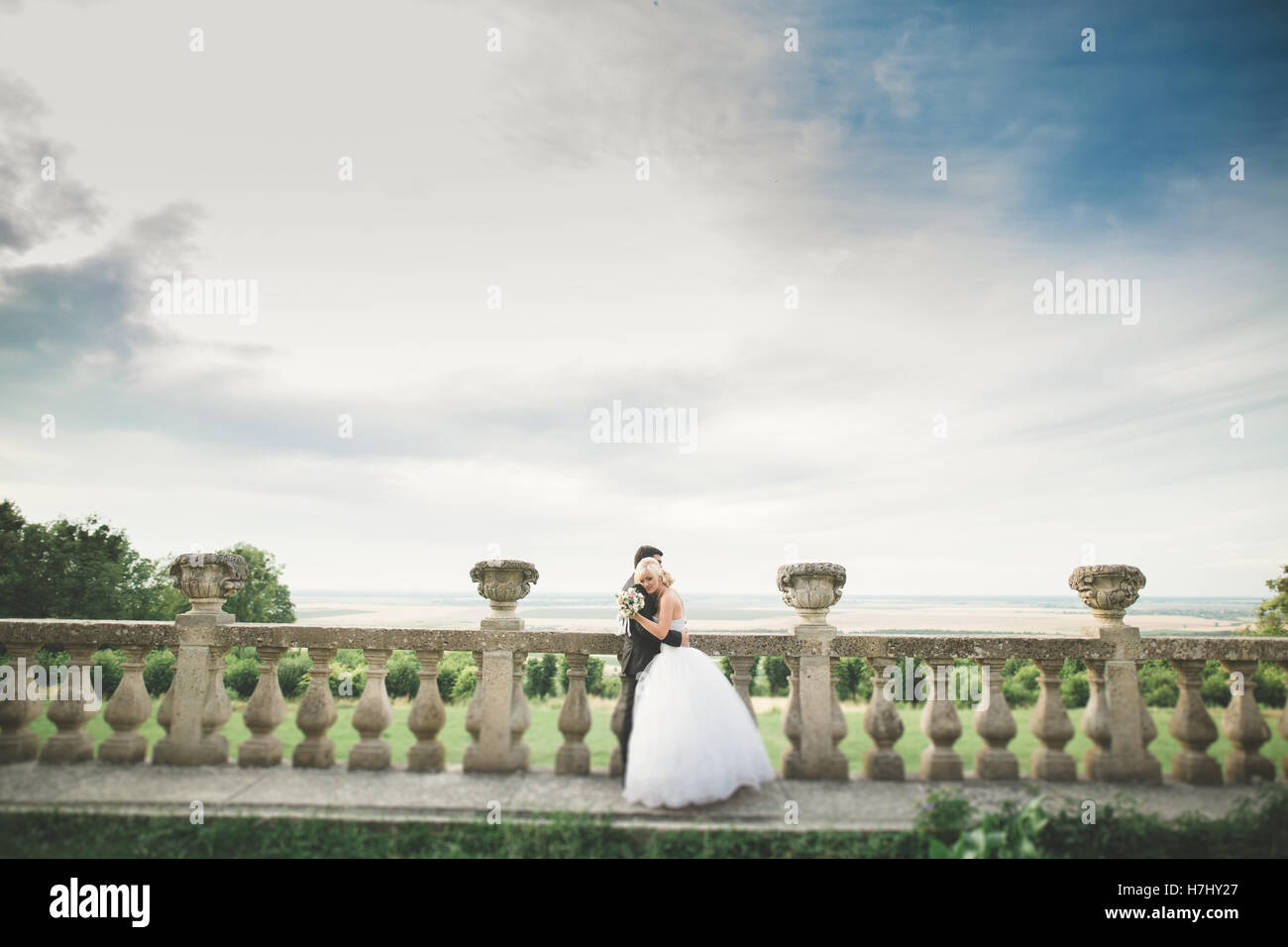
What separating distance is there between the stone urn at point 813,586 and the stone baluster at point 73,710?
642cm

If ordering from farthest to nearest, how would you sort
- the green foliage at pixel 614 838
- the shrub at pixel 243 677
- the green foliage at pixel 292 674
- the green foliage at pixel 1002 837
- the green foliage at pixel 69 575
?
the green foliage at pixel 69 575
the green foliage at pixel 292 674
the shrub at pixel 243 677
the green foliage at pixel 614 838
the green foliage at pixel 1002 837

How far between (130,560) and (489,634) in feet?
73.2

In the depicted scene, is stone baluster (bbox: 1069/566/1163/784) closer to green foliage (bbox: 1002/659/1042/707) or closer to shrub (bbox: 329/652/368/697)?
green foliage (bbox: 1002/659/1042/707)

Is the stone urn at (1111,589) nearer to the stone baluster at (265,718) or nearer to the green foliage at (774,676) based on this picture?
the green foliage at (774,676)

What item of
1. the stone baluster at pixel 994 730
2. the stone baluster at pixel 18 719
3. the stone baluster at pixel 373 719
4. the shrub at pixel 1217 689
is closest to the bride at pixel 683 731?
the stone baluster at pixel 994 730

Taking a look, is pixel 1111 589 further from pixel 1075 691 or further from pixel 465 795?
pixel 465 795

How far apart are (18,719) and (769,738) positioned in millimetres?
6887

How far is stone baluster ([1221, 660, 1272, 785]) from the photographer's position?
5395 mm

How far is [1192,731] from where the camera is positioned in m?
5.43

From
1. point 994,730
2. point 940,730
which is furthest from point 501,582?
point 994,730

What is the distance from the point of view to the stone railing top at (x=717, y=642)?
18.0 feet
